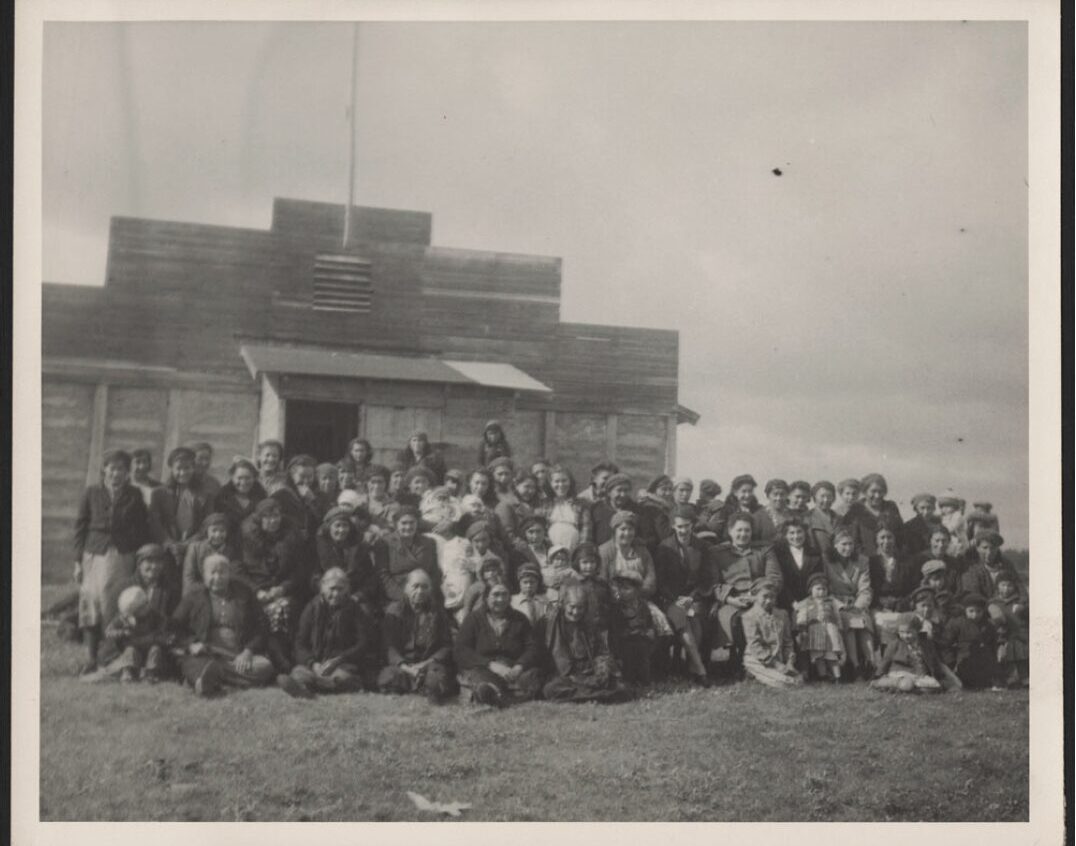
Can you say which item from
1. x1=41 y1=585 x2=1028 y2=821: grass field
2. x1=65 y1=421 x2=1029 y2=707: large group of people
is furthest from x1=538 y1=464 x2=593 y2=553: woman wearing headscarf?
x1=41 y1=585 x2=1028 y2=821: grass field

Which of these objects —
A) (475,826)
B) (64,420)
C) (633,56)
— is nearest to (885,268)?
(633,56)

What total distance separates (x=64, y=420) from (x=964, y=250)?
376cm

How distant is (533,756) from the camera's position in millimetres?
4277

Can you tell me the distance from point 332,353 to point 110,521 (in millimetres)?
1142

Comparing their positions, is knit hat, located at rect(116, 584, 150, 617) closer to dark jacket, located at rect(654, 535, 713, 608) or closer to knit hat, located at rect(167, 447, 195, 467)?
knit hat, located at rect(167, 447, 195, 467)

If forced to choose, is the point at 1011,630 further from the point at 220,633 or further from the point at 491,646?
the point at 220,633

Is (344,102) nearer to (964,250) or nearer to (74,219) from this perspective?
(74,219)

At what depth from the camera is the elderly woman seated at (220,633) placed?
4289 millimetres

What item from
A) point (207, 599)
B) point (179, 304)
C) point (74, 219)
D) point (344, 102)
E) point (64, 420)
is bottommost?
point (207, 599)


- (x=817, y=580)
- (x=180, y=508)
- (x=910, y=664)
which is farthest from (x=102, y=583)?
(x=910, y=664)

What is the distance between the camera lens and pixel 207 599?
4352 millimetres

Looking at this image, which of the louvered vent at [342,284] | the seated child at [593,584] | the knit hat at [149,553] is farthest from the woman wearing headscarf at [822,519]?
the knit hat at [149,553]

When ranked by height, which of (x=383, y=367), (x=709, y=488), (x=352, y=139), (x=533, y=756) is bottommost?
(x=533, y=756)

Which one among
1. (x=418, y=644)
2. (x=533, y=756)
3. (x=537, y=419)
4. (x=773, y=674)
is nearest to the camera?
(x=533, y=756)
